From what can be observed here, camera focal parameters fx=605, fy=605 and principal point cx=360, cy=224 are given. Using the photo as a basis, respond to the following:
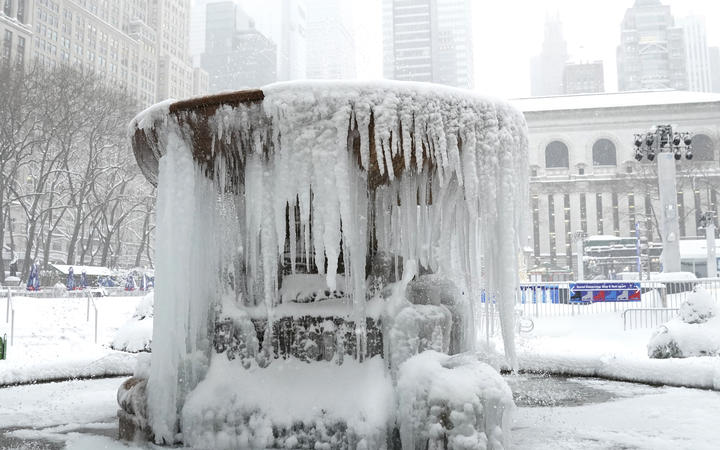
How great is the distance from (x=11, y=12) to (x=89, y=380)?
70902mm

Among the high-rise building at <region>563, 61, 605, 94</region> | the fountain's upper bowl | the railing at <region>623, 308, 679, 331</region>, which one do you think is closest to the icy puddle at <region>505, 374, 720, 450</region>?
the fountain's upper bowl

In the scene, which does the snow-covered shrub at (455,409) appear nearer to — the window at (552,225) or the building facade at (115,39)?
the building facade at (115,39)

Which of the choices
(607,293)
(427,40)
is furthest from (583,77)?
(607,293)

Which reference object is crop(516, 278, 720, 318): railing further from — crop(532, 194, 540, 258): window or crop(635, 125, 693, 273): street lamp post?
crop(532, 194, 540, 258): window

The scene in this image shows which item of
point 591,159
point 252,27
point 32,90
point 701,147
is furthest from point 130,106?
point 252,27

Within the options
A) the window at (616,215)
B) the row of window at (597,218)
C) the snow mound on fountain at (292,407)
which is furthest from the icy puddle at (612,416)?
the window at (616,215)

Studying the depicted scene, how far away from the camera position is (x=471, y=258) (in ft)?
17.5

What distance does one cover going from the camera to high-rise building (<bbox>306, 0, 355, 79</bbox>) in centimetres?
17588

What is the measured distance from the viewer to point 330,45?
187500 millimetres

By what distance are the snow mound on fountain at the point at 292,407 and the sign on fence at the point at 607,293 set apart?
1711 centimetres

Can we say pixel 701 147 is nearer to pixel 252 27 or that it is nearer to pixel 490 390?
pixel 490 390

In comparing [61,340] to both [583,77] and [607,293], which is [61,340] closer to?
[607,293]

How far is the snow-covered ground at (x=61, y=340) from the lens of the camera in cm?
834

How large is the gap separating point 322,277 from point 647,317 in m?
16.1
